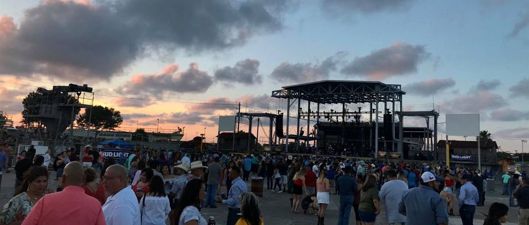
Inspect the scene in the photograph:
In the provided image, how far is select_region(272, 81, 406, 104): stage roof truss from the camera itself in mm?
44344

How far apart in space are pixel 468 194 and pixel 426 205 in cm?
451

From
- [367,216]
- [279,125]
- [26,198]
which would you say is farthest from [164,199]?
[279,125]

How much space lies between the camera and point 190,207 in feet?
13.6

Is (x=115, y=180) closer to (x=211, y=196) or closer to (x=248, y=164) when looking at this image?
(x=211, y=196)

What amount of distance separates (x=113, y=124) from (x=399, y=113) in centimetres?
7967

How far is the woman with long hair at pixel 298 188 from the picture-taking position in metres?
13.4

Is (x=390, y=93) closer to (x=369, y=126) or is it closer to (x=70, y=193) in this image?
(x=369, y=126)

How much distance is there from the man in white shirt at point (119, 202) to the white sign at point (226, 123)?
54.4 meters

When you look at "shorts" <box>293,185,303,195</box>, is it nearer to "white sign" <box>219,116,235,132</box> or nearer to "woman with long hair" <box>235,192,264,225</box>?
"woman with long hair" <box>235,192,264,225</box>

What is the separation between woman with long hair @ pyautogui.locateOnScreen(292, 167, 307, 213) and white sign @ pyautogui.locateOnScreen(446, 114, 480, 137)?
104 ft

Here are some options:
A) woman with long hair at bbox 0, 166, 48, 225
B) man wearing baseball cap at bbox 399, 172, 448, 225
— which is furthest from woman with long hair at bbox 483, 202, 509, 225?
woman with long hair at bbox 0, 166, 48, 225

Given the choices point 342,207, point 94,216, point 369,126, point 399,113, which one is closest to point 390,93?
point 399,113

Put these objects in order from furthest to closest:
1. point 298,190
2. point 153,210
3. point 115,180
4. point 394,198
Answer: point 298,190
point 394,198
point 153,210
point 115,180

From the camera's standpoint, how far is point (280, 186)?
20562 mm
